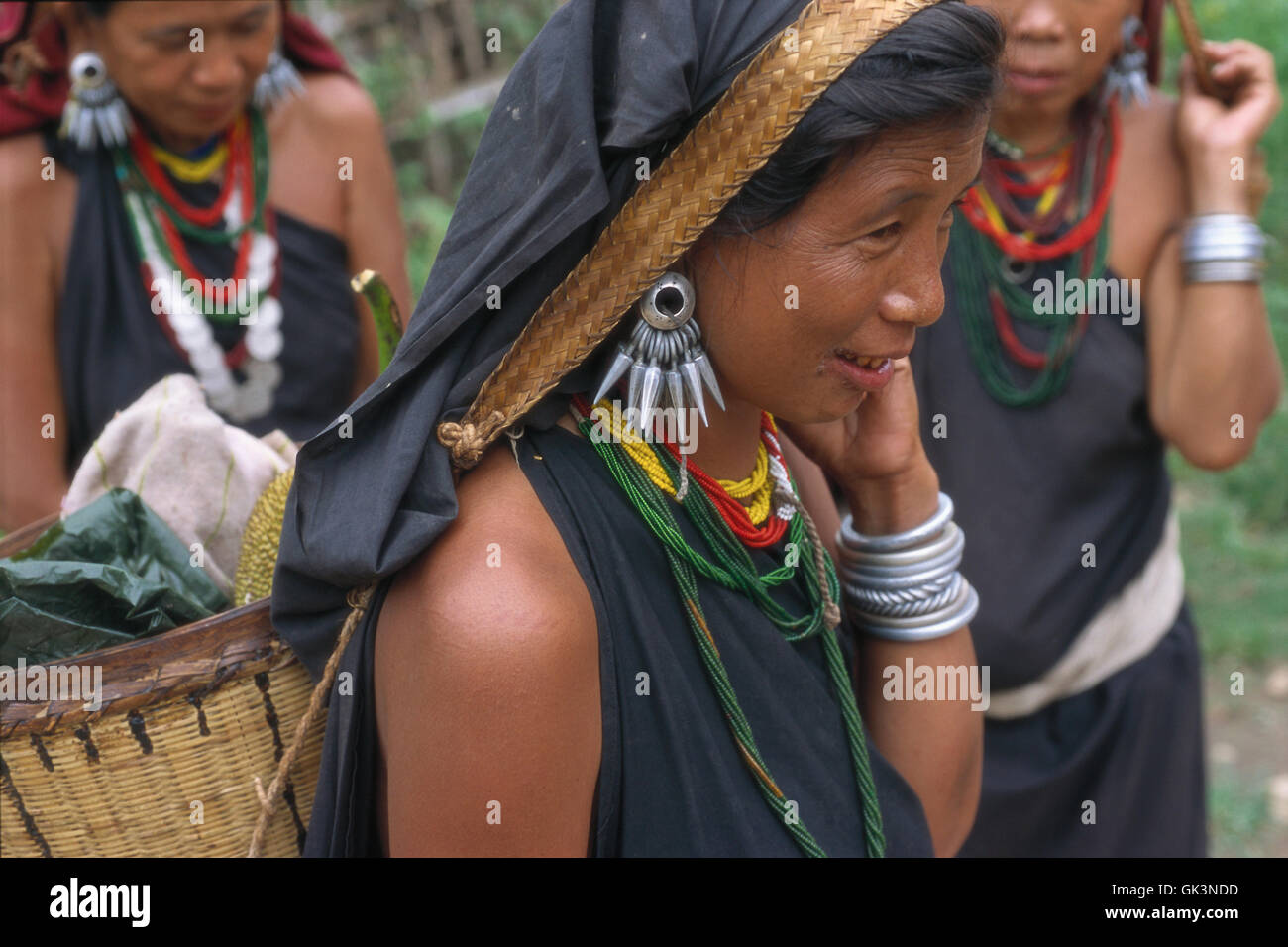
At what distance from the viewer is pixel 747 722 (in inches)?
68.4

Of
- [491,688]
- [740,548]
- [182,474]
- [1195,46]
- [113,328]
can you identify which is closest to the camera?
[491,688]

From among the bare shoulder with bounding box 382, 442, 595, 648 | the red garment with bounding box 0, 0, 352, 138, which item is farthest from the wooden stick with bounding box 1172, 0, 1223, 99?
the red garment with bounding box 0, 0, 352, 138

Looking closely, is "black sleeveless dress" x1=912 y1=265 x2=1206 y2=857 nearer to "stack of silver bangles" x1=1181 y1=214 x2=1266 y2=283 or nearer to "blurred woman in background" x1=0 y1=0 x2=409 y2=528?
"stack of silver bangles" x1=1181 y1=214 x2=1266 y2=283

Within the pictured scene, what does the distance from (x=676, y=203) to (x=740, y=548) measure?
1.56ft

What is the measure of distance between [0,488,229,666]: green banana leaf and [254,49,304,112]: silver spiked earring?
176 centimetres

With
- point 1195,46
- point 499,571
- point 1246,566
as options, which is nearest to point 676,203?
point 499,571

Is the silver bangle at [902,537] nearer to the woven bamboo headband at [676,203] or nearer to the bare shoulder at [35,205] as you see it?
Answer: the woven bamboo headband at [676,203]

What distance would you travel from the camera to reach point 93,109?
304 centimetres

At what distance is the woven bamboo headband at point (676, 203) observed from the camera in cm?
147

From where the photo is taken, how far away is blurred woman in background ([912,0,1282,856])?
284 cm

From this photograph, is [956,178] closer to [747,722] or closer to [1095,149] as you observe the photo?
[747,722]

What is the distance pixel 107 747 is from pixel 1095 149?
2.29 metres

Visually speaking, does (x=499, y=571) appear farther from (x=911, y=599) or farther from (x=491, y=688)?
(x=911, y=599)
